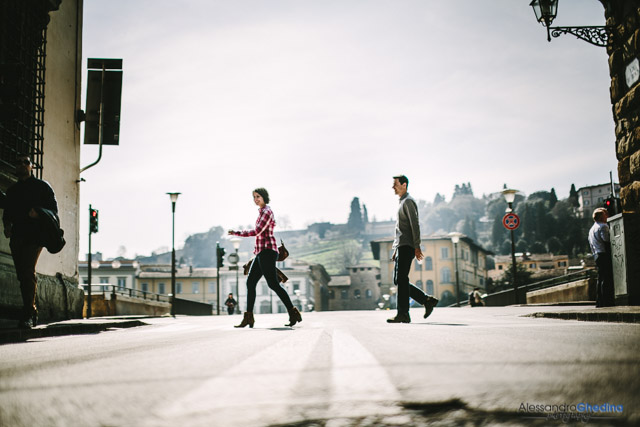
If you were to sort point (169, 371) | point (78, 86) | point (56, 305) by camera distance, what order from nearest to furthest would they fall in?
point (169, 371)
point (56, 305)
point (78, 86)

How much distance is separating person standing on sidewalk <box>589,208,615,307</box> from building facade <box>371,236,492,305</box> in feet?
258

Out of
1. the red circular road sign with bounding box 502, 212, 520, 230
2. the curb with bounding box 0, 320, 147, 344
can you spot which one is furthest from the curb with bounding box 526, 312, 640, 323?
the red circular road sign with bounding box 502, 212, 520, 230

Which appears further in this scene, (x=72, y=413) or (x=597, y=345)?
(x=597, y=345)

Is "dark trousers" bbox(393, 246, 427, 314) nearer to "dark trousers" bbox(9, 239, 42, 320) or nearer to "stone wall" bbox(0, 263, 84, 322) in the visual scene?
"dark trousers" bbox(9, 239, 42, 320)

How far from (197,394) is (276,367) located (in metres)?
0.81

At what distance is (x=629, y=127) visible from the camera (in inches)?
362

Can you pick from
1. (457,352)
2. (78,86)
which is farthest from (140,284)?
(457,352)

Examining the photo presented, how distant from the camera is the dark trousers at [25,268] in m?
6.96

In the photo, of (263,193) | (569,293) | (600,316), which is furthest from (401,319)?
(569,293)

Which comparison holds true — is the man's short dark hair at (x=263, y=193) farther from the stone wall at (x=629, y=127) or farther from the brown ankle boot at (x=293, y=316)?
the stone wall at (x=629, y=127)

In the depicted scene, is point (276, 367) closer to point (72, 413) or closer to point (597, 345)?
point (72, 413)

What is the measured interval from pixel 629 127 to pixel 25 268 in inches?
329

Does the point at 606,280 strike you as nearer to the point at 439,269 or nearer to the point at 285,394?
the point at 285,394

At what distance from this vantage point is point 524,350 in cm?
306
